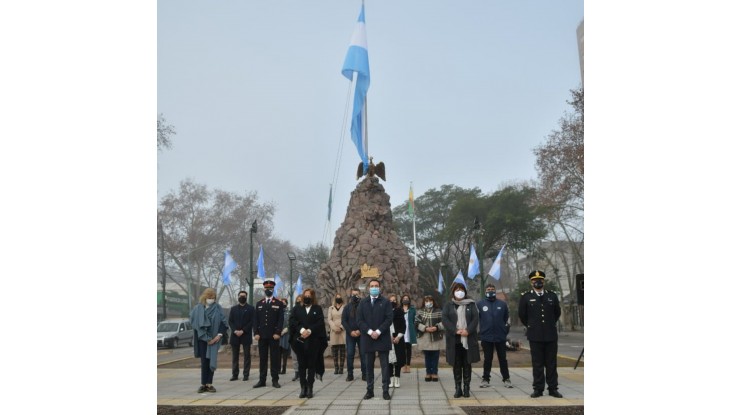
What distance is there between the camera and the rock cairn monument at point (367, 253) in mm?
22250

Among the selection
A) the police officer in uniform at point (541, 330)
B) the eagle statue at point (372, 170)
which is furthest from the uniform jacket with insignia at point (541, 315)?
the eagle statue at point (372, 170)

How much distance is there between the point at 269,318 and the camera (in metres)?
12.1

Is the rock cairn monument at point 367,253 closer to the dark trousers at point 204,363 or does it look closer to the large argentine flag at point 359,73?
the large argentine flag at point 359,73

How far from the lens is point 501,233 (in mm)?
45500

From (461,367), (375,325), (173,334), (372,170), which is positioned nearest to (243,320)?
(375,325)

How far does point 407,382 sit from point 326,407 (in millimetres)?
4171

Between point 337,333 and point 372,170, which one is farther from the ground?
point 372,170

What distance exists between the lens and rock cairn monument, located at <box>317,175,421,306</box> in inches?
876

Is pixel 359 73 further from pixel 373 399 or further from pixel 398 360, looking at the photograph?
pixel 373 399

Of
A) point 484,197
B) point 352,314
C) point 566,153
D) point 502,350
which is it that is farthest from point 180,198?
point 502,350

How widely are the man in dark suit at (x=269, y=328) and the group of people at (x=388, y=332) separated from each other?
2 centimetres

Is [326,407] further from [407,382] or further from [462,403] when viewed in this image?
[407,382]

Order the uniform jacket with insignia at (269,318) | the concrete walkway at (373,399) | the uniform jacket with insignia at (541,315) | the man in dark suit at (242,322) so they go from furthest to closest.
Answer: the man in dark suit at (242,322) < the uniform jacket with insignia at (269,318) < the uniform jacket with insignia at (541,315) < the concrete walkway at (373,399)

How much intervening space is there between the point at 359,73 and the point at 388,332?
1317 cm
